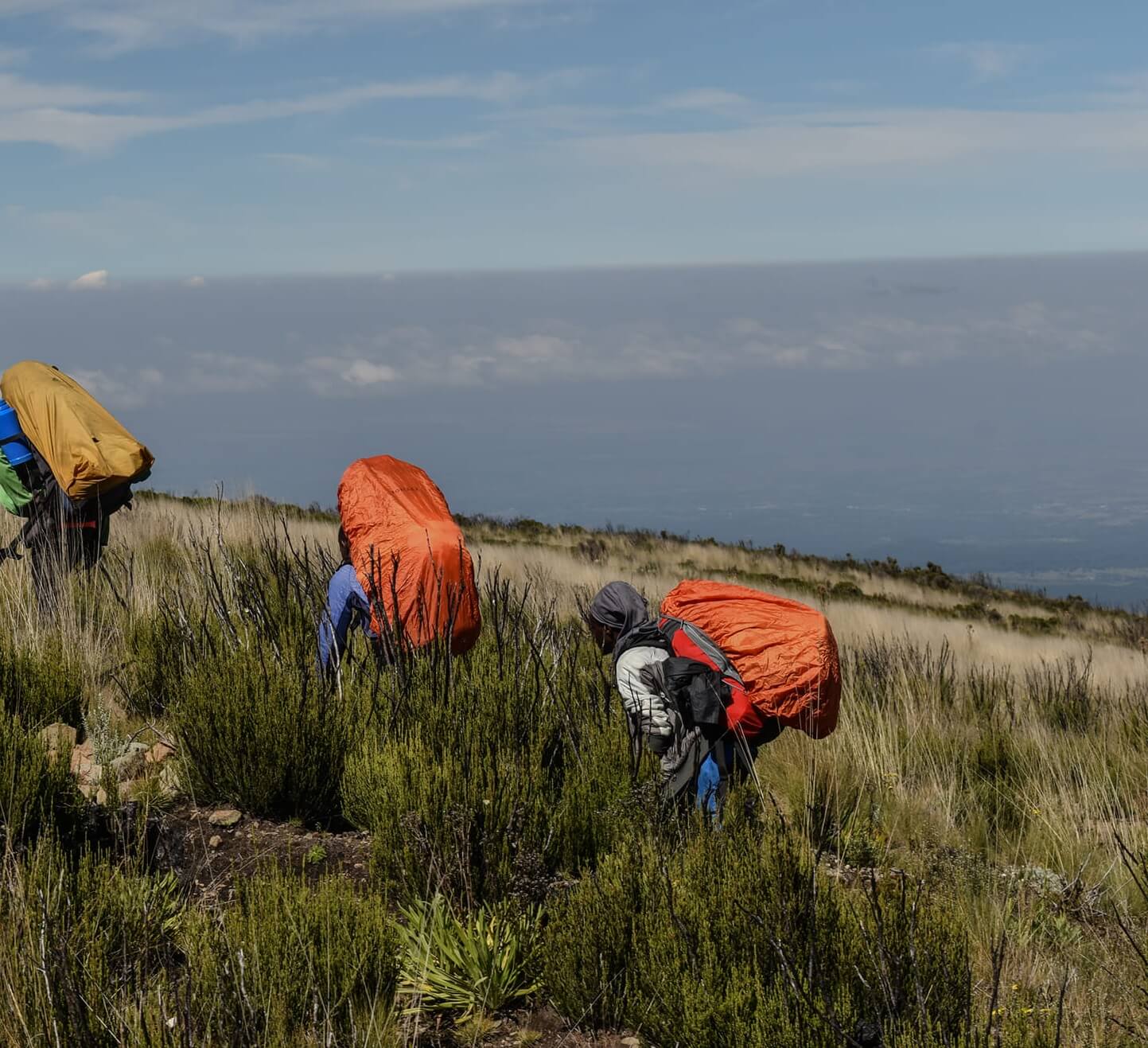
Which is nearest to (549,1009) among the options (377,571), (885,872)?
(885,872)

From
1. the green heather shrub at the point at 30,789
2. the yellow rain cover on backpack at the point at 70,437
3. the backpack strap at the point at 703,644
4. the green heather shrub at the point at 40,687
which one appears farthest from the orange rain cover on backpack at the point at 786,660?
the yellow rain cover on backpack at the point at 70,437

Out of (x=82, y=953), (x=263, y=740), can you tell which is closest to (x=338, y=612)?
(x=263, y=740)

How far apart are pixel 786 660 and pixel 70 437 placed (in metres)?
3.95

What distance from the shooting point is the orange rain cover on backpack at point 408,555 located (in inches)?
173

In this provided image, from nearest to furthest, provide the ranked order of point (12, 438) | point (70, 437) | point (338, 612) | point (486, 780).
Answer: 1. point (486, 780)
2. point (338, 612)
3. point (70, 437)
4. point (12, 438)

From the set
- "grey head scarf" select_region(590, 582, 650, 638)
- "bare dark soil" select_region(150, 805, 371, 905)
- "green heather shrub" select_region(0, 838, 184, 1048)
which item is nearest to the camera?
"green heather shrub" select_region(0, 838, 184, 1048)

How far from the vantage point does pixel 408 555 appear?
439 cm

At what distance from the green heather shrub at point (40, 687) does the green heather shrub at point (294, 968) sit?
2.15 meters

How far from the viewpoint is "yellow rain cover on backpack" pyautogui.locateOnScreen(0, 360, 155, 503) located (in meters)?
5.90

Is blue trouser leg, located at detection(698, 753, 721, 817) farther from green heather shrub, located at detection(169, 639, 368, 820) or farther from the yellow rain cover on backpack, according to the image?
the yellow rain cover on backpack

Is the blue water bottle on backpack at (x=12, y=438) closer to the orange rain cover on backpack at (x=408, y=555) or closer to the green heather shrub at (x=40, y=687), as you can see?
the green heather shrub at (x=40, y=687)

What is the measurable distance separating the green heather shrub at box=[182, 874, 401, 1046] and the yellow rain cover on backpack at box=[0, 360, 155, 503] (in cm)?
354

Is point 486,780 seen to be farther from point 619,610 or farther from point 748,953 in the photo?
point 748,953

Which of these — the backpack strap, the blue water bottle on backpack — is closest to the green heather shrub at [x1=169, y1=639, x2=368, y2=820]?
the backpack strap
